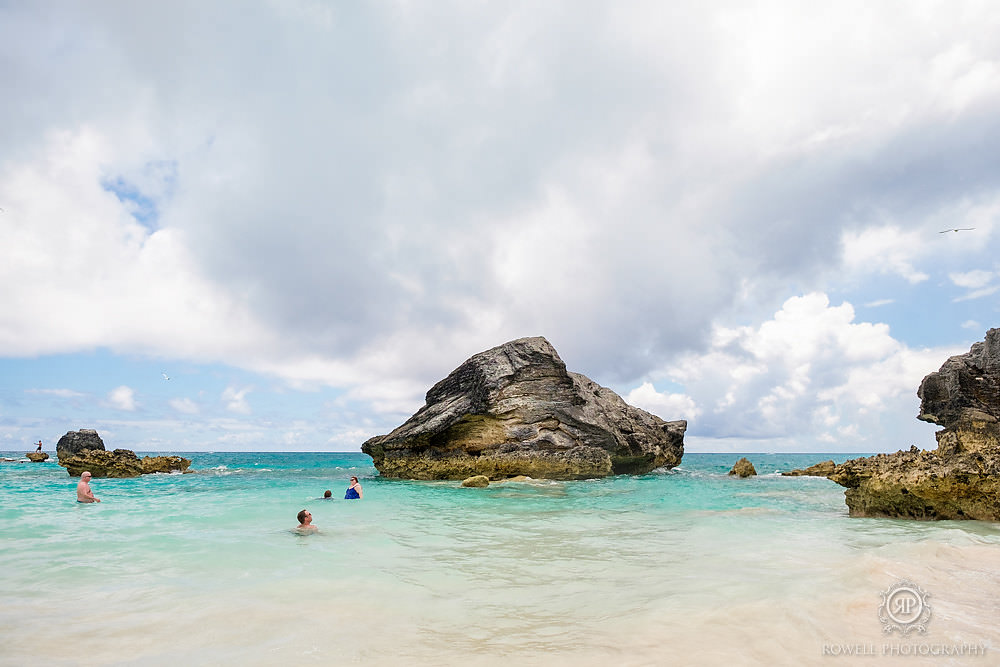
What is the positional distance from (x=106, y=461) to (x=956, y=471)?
49.1m

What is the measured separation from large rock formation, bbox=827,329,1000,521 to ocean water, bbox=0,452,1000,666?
30.2 inches

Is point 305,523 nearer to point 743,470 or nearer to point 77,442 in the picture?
point 743,470

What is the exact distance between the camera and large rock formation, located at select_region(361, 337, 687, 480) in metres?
33.0

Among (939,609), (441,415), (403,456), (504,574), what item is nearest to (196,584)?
(504,574)

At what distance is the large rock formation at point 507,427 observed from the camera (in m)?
33.0

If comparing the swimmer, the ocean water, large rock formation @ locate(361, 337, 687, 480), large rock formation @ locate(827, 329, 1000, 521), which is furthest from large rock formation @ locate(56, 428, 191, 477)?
large rock formation @ locate(827, 329, 1000, 521)

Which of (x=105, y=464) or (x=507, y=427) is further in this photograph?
(x=105, y=464)

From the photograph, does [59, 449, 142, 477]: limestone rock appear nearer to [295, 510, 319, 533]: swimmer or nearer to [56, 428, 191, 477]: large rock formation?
[56, 428, 191, 477]: large rock formation

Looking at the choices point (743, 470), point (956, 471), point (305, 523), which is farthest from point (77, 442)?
point (956, 471)

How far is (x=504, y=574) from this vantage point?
28.2 ft

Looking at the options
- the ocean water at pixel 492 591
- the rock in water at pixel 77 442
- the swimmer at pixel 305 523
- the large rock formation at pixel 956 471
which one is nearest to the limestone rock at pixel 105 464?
the rock in water at pixel 77 442

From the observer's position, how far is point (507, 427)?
33.4 meters

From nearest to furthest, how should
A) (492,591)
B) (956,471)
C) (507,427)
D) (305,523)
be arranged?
(492,591) < (305,523) < (956,471) < (507,427)

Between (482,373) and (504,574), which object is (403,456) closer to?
(482,373)
